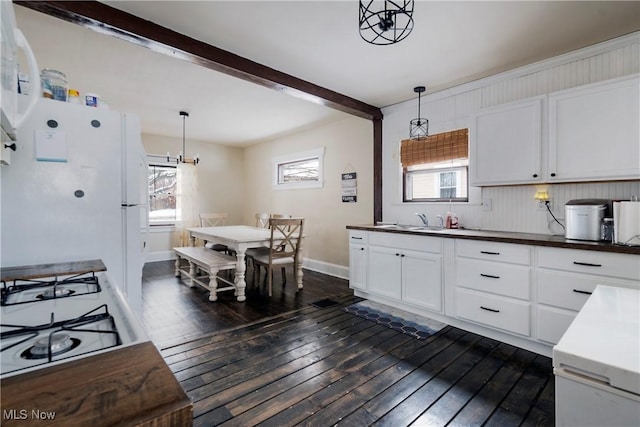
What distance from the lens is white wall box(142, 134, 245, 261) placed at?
19.0 feet

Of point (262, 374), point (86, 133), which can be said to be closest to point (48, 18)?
point (86, 133)

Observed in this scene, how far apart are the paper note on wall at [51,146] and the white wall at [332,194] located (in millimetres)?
3386

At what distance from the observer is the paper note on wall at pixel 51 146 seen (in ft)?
5.15

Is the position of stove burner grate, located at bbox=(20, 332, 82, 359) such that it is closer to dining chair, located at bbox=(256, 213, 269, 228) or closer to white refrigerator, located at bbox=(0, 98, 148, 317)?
white refrigerator, located at bbox=(0, 98, 148, 317)

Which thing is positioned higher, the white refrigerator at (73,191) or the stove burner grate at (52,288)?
the white refrigerator at (73,191)

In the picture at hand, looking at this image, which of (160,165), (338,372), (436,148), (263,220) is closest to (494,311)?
(338,372)

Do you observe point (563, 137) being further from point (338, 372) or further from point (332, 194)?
point (332, 194)

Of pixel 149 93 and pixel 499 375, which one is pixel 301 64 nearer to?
pixel 149 93

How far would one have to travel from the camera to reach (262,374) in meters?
2.02

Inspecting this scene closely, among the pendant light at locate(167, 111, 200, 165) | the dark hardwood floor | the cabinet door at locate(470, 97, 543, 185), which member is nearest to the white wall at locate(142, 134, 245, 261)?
the pendant light at locate(167, 111, 200, 165)

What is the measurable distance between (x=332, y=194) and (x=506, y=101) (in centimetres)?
264

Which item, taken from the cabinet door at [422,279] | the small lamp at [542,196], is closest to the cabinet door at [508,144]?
the small lamp at [542,196]

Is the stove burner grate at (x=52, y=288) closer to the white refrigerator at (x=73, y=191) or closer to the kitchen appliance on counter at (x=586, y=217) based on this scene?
the white refrigerator at (x=73, y=191)

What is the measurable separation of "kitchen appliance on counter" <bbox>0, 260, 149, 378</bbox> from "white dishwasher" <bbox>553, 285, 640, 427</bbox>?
1004 mm
